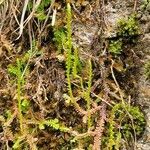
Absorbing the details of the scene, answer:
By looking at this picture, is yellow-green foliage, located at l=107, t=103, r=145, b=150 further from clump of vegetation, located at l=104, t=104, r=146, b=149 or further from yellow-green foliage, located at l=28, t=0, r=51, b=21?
yellow-green foliage, located at l=28, t=0, r=51, b=21

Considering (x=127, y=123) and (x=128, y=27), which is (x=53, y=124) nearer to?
(x=127, y=123)

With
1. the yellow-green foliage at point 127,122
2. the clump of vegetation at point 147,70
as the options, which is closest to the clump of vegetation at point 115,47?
the clump of vegetation at point 147,70

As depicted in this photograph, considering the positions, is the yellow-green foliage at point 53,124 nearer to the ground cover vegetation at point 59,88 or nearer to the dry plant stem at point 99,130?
the ground cover vegetation at point 59,88

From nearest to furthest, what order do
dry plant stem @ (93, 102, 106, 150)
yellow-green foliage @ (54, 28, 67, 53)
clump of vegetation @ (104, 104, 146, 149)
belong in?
dry plant stem @ (93, 102, 106, 150) < clump of vegetation @ (104, 104, 146, 149) < yellow-green foliage @ (54, 28, 67, 53)


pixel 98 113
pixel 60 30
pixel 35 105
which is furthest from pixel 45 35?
pixel 98 113

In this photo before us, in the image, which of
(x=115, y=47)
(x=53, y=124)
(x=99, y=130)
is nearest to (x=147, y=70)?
(x=115, y=47)

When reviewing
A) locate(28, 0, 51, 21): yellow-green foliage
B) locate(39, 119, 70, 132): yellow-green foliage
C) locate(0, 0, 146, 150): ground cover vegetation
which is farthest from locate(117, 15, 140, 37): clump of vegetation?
locate(39, 119, 70, 132): yellow-green foliage
